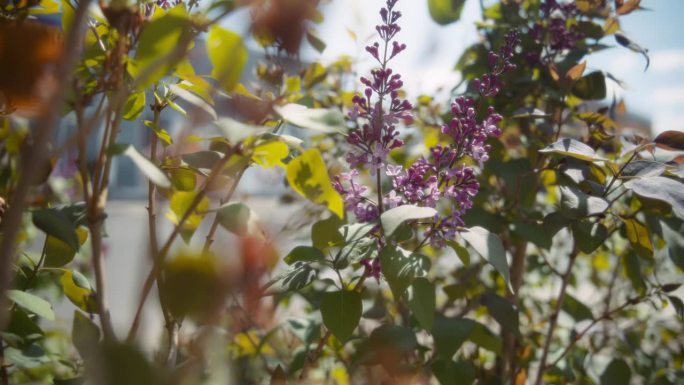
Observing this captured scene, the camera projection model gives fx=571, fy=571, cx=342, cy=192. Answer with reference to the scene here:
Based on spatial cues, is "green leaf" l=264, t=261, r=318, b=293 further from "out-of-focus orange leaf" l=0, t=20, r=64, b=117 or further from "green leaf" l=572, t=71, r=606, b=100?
"green leaf" l=572, t=71, r=606, b=100

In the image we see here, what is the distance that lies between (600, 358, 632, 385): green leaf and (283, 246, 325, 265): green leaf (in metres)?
0.58

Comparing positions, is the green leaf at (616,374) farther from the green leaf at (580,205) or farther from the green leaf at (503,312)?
the green leaf at (580,205)

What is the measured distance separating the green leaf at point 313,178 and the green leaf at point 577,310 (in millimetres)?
760

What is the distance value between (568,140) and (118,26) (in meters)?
0.48

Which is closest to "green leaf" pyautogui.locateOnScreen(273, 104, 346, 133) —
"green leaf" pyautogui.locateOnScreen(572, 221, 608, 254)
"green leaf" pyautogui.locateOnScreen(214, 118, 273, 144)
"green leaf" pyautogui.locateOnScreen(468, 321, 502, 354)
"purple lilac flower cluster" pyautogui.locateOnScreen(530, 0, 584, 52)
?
"green leaf" pyautogui.locateOnScreen(214, 118, 273, 144)

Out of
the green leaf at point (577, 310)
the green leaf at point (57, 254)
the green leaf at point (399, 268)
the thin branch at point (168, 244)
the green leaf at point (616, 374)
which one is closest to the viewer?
the thin branch at point (168, 244)

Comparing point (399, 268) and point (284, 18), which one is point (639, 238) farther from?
point (284, 18)

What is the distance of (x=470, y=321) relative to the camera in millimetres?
768

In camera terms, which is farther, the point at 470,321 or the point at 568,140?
the point at 470,321

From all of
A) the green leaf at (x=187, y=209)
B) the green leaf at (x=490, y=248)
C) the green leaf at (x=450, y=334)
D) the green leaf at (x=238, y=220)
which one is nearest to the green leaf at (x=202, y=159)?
the green leaf at (x=187, y=209)

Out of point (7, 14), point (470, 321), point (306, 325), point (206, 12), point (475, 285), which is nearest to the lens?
point (206, 12)

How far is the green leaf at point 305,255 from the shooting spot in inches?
24.1

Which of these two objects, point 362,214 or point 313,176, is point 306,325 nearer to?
point 362,214

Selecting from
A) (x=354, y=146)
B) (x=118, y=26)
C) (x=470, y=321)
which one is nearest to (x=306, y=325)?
(x=470, y=321)
